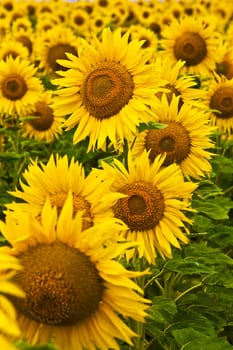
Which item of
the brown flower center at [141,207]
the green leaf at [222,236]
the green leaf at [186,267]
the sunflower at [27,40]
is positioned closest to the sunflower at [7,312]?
the brown flower center at [141,207]

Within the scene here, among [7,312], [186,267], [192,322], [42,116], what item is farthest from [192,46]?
[7,312]

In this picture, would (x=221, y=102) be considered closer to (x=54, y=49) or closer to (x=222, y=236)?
(x=222, y=236)

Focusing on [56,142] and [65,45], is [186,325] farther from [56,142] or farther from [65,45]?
[65,45]

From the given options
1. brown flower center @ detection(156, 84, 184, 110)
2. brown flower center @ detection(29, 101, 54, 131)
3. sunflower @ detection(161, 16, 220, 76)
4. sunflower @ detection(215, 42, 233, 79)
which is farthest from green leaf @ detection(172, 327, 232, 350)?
sunflower @ detection(161, 16, 220, 76)

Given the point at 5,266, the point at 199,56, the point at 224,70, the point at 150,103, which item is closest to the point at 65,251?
the point at 5,266

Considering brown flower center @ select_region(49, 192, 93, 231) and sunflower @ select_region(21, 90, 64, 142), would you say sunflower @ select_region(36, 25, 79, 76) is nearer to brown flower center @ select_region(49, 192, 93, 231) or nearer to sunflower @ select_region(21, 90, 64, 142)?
sunflower @ select_region(21, 90, 64, 142)

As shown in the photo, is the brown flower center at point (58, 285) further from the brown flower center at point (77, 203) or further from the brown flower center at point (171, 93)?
the brown flower center at point (171, 93)
